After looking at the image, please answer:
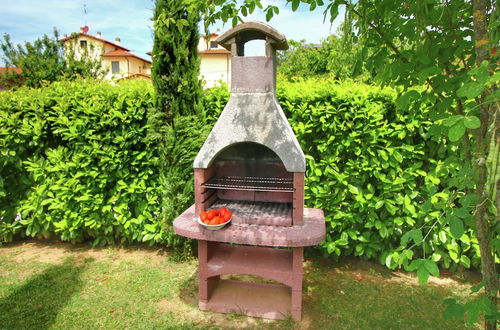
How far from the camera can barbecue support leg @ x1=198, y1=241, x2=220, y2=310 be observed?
3.34 m

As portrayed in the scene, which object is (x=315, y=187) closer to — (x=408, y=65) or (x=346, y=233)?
(x=346, y=233)

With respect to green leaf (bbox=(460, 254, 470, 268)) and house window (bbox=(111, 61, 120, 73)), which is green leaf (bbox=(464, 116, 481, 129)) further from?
house window (bbox=(111, 61, 120, 73))

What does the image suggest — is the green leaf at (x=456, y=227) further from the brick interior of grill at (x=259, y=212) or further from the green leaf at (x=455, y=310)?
the brick interior of grill at (x=259, y=212)

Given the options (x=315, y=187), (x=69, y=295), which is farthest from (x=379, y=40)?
(x=69, y=295)

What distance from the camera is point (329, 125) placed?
13.0ft

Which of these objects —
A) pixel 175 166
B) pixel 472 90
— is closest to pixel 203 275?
pixel 175 166

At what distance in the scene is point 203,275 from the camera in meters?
3.36

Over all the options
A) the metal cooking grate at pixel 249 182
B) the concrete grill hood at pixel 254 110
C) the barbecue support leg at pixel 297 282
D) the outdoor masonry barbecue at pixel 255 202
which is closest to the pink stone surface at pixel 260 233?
the outdoor masonry barbecue at pixel 255 202

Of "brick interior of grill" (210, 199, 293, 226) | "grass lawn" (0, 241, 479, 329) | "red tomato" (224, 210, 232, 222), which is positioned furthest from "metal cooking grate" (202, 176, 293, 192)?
"grass lawn" (0, 241, 479, 329)

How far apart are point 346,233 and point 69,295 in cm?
356

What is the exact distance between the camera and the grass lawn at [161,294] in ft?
10.4

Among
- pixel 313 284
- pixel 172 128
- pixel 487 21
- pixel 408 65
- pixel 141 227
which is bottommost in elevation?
pixel 313 284

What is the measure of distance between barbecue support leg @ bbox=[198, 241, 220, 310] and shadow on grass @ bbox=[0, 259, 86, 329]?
153 cm

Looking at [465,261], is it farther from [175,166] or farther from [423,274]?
[175,166]
